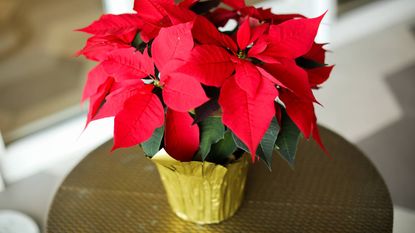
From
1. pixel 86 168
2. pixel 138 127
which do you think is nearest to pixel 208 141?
pixel 138 127

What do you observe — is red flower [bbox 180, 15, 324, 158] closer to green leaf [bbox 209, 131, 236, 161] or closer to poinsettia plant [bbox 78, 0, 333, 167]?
poinsettia plant [bbox 78, 0, 333, 167]

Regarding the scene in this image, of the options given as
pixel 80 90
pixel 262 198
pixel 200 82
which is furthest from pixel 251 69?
pixel 80 90

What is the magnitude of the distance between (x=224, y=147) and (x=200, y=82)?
15 cm

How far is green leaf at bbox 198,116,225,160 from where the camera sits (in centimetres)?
74

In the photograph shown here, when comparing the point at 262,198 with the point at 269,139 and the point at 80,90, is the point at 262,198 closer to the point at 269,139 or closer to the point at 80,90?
the point at 269,139

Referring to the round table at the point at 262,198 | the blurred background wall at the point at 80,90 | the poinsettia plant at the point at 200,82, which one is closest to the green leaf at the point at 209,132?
the poinsettia plant at the point at 200,82

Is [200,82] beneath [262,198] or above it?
above

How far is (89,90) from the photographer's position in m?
0.80

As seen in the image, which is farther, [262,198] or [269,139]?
[262,198]

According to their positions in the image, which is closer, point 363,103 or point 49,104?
point 49,104

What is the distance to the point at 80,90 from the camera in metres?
2.02

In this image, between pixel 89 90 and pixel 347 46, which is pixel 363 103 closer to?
pixel 347 46

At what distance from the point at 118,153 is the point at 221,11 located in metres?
0.45

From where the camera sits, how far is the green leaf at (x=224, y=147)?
0.78 meters
